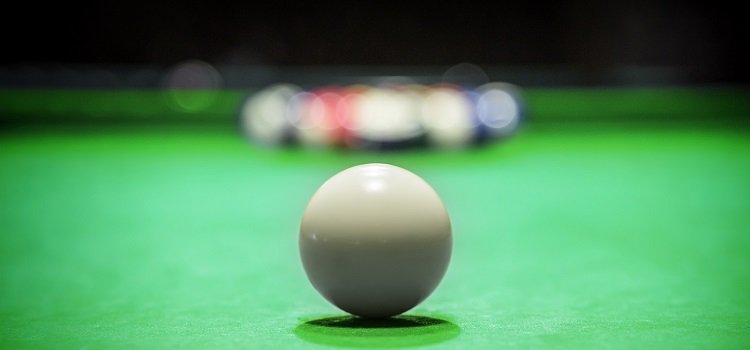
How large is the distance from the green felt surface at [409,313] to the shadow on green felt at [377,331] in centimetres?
1

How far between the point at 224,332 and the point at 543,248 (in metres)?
2.23

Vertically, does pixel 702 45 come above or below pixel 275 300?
above

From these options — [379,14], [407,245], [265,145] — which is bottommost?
[407,245]

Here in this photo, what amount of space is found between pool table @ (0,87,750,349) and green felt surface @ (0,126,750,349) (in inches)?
→ 0.5

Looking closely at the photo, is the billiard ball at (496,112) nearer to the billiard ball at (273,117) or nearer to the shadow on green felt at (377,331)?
the billiard ball at (273,117)

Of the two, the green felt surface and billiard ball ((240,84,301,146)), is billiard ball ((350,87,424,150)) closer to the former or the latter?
the green felt surface

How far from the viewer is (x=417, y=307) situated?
3523mm

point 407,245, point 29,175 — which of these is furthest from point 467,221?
point 29,175

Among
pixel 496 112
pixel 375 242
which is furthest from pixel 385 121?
pixel 375 242

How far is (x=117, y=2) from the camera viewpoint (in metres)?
16.8

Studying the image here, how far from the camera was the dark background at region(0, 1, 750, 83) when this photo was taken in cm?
1705

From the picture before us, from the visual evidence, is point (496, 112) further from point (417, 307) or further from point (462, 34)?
point (462, 34)

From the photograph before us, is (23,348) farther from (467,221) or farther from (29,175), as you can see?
(29,175)

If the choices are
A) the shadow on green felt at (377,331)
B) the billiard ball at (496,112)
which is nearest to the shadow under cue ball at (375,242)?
the shadow on green felt at (377,331)
